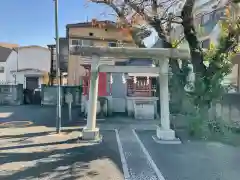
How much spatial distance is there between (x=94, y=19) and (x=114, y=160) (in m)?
8.89

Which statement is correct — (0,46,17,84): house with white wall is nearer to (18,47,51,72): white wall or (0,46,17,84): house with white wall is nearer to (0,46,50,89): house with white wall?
(0,46,50,89): house with white wall

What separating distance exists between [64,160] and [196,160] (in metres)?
3.50

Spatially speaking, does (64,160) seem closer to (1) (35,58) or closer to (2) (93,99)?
(2) (93,99)

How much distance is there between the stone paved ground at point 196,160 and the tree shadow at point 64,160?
3.95 ft

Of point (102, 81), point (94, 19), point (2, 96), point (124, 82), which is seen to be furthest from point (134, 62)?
point (2, 96)

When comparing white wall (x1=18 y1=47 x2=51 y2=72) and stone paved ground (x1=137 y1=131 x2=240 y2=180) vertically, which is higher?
white wall (x1=18 y1=47 x2=51 y2=72)

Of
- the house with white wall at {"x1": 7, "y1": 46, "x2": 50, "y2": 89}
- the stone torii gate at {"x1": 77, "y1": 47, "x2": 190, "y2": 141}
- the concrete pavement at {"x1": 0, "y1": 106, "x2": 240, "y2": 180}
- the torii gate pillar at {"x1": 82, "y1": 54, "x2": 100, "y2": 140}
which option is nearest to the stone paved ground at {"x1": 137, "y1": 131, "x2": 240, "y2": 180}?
the concrete pavement at {"x1": 0, "y1": 106, "x2": 240, "y2": 180}

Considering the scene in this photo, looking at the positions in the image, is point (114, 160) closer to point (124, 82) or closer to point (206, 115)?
point (206, 115)

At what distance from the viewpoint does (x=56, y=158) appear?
748 centimetres

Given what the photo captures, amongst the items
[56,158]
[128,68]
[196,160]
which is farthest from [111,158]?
[128,68]

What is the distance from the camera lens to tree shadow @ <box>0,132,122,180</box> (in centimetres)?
612

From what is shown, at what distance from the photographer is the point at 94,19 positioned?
1434cm

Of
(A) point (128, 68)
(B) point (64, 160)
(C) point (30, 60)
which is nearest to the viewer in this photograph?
(B) point (64, 160)

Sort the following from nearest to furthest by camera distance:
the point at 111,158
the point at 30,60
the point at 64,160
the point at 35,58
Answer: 1. the point at 64,160
2. the point at 111,158
3. the point at 35,58
4. the point at 30,60
